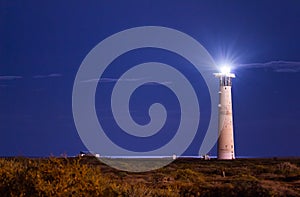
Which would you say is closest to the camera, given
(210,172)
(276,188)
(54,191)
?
(54,191)

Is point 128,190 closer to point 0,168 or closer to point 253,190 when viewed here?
point 0,168

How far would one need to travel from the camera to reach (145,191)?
1716 centimetres

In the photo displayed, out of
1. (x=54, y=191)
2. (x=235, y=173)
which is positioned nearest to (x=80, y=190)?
(x=54, y=191)

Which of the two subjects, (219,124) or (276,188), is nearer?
(276,188)

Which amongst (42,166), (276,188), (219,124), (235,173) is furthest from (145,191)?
(219,124)

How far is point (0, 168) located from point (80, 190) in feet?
12.5

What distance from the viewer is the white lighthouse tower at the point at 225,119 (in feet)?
174

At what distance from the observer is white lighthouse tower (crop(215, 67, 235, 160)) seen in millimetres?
53000

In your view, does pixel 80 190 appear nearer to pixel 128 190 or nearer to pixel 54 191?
pixel 54 191

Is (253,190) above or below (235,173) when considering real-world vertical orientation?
below

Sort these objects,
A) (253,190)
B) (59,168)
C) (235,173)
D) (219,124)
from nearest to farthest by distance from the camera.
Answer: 1. (59,168)
2. (253,190)
3. (235,173)
4. (219,124)

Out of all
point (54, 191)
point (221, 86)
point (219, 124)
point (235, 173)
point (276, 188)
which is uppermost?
point (221, 86)

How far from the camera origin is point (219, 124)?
54000 millimetres

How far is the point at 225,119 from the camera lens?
5359 cm
